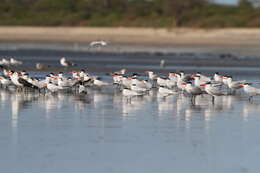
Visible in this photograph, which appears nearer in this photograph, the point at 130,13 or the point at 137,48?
the point at 137,48

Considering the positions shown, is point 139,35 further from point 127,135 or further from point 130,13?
point 127,135

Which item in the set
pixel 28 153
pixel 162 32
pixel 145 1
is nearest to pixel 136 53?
pixel 162 32

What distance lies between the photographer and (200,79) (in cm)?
2447

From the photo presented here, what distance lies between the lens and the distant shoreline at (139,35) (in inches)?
2170

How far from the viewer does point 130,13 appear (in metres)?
71.4

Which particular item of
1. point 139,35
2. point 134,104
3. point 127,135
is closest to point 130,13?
point 139,35

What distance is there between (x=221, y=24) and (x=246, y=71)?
97.3 feet

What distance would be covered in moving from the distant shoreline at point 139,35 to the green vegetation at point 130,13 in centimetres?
210

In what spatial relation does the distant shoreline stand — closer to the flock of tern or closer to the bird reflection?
the flock of tern

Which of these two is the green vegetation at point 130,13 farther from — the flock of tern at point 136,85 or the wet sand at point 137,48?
the flock of tern at point 136,85

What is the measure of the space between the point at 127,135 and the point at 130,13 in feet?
185

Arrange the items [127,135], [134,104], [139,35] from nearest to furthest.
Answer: [127,135], [134,104], [139,35]

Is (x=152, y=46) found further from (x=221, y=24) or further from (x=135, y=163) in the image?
(x=135, y=163)

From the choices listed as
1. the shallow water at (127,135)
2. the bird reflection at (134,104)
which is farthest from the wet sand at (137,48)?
the shallow water at (127,135)
